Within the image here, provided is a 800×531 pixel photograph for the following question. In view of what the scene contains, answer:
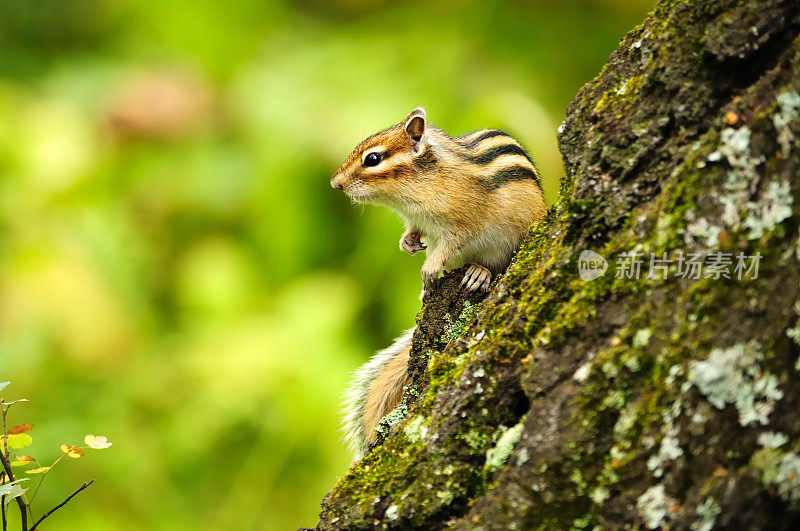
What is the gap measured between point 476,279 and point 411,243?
0.76 meters

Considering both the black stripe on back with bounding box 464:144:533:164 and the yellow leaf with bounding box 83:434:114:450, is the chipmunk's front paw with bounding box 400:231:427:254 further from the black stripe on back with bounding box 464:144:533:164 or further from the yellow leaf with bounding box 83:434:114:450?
the yellow leaf with bounding box 83:434:114:450

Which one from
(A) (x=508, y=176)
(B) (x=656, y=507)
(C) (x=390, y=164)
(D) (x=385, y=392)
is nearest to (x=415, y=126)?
(C) (x=390, y=164)

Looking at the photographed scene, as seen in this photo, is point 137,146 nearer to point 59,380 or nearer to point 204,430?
point 59,380

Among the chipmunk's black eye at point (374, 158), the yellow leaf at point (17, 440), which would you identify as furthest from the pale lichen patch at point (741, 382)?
the chipmunk's black eye at point (374, 158)

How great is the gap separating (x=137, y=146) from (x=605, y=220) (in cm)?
358

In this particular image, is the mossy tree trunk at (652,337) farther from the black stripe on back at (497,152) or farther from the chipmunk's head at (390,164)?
the chipmunk's head at (390,164)

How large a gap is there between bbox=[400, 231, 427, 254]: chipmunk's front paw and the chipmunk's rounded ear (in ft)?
1.09

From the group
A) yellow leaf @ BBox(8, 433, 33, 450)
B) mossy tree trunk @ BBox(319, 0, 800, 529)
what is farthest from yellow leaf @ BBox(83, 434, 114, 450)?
mossy tree trunk @ BBox(319, 0, 800, 529)

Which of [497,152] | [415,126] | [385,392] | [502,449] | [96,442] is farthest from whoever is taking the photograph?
[415,126]

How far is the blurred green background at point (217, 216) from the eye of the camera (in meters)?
3.70

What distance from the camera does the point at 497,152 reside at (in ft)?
9.36

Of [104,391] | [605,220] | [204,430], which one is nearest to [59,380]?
[104,391]

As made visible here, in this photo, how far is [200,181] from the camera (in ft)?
14.8

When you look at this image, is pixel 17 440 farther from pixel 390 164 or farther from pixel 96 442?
pixel 390 164
